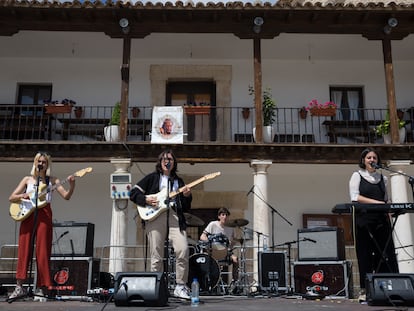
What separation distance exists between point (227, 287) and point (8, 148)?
Result: 5.20 meters

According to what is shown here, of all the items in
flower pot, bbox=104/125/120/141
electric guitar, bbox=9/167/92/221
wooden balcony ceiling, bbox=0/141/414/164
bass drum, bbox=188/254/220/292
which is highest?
flower pot, bbox=104/125/120/141

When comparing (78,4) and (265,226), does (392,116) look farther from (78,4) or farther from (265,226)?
(78,4)

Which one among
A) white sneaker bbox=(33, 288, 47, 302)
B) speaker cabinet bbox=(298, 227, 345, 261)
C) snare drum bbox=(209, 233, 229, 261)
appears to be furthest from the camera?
snare drum bbox=(209, 233, 229, 261)

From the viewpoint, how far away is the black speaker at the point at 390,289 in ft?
12.7

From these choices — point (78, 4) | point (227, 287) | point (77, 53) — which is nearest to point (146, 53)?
point (77, 53)

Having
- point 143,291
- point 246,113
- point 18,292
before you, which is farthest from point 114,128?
point 143,291

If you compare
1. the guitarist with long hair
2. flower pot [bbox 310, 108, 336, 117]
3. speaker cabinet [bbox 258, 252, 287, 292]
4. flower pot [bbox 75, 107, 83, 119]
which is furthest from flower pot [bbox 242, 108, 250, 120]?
the guitarist with long hair

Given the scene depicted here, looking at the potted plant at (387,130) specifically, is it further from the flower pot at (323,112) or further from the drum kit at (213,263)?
the drum kit at (213,263)

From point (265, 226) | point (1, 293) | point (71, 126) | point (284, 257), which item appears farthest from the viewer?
point (71, 126)

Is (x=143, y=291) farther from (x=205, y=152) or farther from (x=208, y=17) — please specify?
(x=208, y=17)

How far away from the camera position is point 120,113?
385 inches

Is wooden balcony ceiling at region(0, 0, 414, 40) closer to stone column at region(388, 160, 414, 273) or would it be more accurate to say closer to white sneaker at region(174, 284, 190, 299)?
stone column at region(388, 160, 414, 273)

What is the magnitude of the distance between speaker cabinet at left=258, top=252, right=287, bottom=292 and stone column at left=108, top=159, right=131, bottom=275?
2932mm

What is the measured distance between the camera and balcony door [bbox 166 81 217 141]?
11516 millimetres
